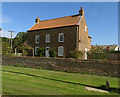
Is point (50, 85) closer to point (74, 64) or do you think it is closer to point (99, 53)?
point (74, 64)

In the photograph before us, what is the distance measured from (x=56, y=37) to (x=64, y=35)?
2.30 metres

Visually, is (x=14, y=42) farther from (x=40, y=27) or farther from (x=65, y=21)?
(x=65, y=21)

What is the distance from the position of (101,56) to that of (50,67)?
6.68m

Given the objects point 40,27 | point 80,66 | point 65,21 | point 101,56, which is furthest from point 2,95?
point 40,27

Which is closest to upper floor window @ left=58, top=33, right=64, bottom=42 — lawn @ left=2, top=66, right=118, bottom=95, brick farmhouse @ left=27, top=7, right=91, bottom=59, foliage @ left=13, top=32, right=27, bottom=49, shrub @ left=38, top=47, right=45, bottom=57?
brick farmhouse @ left=27, top=7, right=91, bottom=59

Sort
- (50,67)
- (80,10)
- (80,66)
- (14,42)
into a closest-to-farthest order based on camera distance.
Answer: (80,66), (50,67), (80,10), (14,42)

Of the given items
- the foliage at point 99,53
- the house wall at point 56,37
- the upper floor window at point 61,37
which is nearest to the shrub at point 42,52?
the house wall at point 56,37

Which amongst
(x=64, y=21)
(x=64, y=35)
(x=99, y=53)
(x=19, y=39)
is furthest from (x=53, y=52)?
(x=19, y=39)

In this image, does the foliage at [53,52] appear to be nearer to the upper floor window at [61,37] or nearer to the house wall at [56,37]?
the house wall at [56,37]

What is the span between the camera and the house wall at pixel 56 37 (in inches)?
1028

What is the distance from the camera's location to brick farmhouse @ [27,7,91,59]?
2597 centimetres

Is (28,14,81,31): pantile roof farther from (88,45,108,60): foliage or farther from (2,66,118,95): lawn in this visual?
(2,66,118,95): lawn

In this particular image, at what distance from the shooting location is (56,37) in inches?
1129

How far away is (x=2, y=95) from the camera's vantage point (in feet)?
17.4
